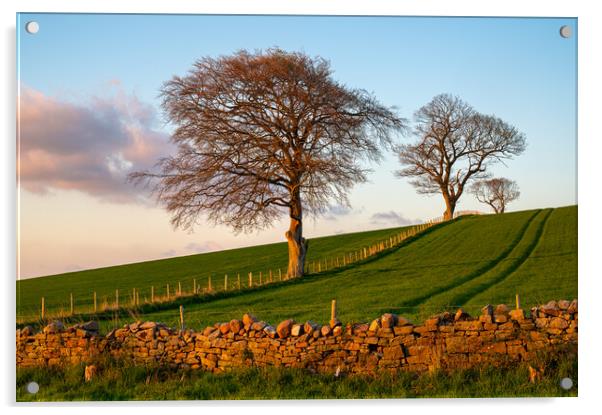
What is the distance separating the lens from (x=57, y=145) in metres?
9.46

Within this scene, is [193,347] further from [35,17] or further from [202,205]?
[202,205]

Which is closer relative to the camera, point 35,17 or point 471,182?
point 35,17

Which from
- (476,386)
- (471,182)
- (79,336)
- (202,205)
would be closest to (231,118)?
(202,205)

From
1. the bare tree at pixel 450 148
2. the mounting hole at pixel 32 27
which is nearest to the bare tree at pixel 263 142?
the bare tree at pixel 450 148

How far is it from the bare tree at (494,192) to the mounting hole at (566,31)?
5.90m

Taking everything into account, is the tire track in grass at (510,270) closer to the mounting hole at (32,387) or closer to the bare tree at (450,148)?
the bare tree at (450,148)

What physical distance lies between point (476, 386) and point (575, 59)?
4847mm

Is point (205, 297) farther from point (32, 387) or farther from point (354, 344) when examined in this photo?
point (354, 344)

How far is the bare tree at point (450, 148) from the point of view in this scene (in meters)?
14.4

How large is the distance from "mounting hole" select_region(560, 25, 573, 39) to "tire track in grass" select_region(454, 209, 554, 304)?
211 inches

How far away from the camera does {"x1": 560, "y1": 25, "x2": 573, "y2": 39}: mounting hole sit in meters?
9.19

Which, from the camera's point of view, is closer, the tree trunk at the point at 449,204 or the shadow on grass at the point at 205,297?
the shadow on grass at the point at 205,297

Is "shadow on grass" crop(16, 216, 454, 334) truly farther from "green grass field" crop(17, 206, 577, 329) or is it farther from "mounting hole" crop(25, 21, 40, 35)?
"mounting hole" crop(25, 21, 40, 35)

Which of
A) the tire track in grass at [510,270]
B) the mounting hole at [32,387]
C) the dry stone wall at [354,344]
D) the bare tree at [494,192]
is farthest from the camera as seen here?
the tire track in grass at [510,270]
